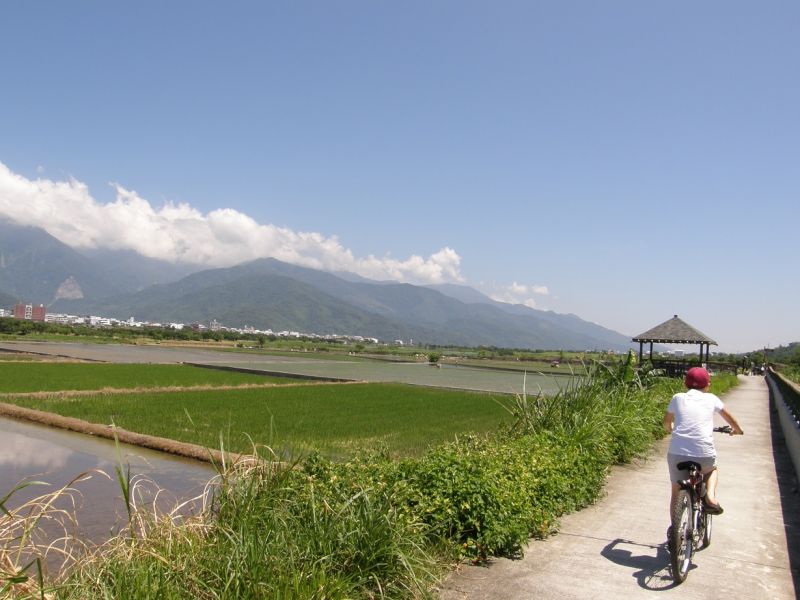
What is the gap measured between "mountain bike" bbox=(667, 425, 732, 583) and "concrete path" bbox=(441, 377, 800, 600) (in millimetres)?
126

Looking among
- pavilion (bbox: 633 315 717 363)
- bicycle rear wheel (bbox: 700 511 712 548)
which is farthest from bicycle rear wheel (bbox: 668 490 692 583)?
pavilion (bbox: 633 315 717 363)

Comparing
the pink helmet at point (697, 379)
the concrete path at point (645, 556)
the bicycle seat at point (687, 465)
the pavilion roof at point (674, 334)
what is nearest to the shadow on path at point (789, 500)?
the concrete path at point (645, 556)

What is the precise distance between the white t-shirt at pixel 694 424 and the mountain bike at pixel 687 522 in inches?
4.7

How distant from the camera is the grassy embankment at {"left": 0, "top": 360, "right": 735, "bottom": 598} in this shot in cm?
343

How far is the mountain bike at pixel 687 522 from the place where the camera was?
14.1 ft

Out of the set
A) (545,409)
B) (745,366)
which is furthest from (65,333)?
(545,409)

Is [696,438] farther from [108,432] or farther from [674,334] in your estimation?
[674,334]

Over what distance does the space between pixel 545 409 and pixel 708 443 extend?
3.65 m

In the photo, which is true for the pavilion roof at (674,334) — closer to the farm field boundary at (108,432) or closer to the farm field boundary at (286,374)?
the farm field boundary at (286,374)

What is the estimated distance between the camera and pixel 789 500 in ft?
22.7

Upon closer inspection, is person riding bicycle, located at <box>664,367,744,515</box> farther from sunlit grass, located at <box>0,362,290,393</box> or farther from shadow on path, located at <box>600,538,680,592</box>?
sunlit grass, located at <box>0,362,290,393</box>

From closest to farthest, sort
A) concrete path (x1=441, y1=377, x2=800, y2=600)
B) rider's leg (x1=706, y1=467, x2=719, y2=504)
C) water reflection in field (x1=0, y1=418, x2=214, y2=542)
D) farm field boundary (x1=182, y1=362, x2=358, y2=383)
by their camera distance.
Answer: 1. concrete path (x1=441, y1=377, x2=800, y2=600)
2. rider's leg (x1=706, y1=467, x2=719, y2=504)
3. water reflection in field (x1=0, y1=418, x2=214, y2=542)
4. farm field boundary (x1=182, y1=362, x2=358, y2=383)

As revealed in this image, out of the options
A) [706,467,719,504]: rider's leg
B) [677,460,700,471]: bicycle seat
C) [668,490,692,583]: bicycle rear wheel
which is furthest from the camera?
[706,467,719,504]: rider's leg

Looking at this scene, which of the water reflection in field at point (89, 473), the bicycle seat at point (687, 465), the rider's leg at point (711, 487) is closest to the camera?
the bicycle seat at point (687, 465)
